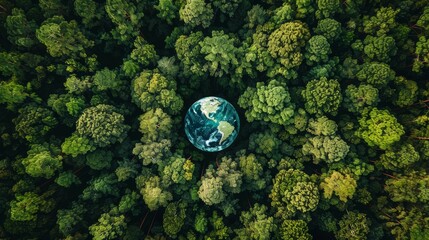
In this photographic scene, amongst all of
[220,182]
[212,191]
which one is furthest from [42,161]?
[220,182]

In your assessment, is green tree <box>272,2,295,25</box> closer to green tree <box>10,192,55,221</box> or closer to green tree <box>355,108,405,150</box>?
green tree <box>355,108,405,150</box>

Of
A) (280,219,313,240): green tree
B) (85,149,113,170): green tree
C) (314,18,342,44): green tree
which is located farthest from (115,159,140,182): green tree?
(314,18,342,44): green tree

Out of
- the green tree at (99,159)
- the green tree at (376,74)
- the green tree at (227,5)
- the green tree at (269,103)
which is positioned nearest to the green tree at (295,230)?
the green tree at (269,103)

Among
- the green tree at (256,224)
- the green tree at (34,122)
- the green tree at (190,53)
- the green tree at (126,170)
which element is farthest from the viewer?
the green tree at (190,53)

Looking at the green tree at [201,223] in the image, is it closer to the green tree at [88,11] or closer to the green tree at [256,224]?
the green tree at [256,224]

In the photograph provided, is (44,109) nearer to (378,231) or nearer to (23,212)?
(23,212)

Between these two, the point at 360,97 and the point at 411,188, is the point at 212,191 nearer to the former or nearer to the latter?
the point at 360,97
